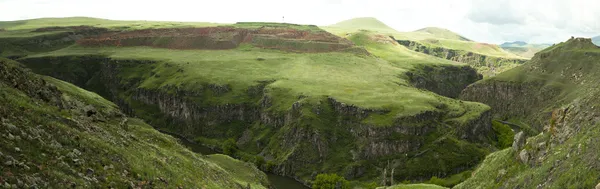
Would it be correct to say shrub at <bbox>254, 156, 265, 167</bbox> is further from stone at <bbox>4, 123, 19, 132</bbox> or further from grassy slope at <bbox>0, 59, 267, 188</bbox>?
stone at <bbox>4, 123, 19, 132</bbox>

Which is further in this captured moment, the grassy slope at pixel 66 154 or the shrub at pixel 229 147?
the shrub at pixel 229 147

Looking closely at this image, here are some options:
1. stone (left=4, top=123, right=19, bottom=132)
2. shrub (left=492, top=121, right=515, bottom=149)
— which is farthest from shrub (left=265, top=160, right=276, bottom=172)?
stone (left=4, top=123, right=19, bottom=132)

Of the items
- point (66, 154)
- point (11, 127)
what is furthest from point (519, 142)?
point (11, 127)

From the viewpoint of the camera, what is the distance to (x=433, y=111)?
6673 inches

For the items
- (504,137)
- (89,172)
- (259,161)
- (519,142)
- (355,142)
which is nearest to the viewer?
(89,172)

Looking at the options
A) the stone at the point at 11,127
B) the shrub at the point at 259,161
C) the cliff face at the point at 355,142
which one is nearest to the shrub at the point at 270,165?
the cliff face at the point at 355,142

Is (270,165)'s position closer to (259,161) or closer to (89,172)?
(259,161)

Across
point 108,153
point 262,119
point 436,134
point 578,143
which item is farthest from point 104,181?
point 262,119

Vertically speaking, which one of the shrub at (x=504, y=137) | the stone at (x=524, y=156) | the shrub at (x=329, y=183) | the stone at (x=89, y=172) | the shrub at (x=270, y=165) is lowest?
the shrub at (x=270, y=165)

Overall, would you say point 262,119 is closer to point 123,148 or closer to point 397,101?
point 397,101

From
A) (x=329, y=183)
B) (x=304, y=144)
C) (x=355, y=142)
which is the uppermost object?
(x=355, y=142)

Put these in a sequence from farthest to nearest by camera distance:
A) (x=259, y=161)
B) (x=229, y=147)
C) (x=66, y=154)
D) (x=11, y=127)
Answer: (x=229, y=147), (x=259, y=161), (x=66, y=154), (x=11, y=127)

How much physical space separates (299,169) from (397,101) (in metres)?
51.8

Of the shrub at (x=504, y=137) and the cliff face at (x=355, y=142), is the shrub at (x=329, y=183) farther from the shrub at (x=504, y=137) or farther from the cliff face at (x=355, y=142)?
the shrub at (x=504, y=137)
